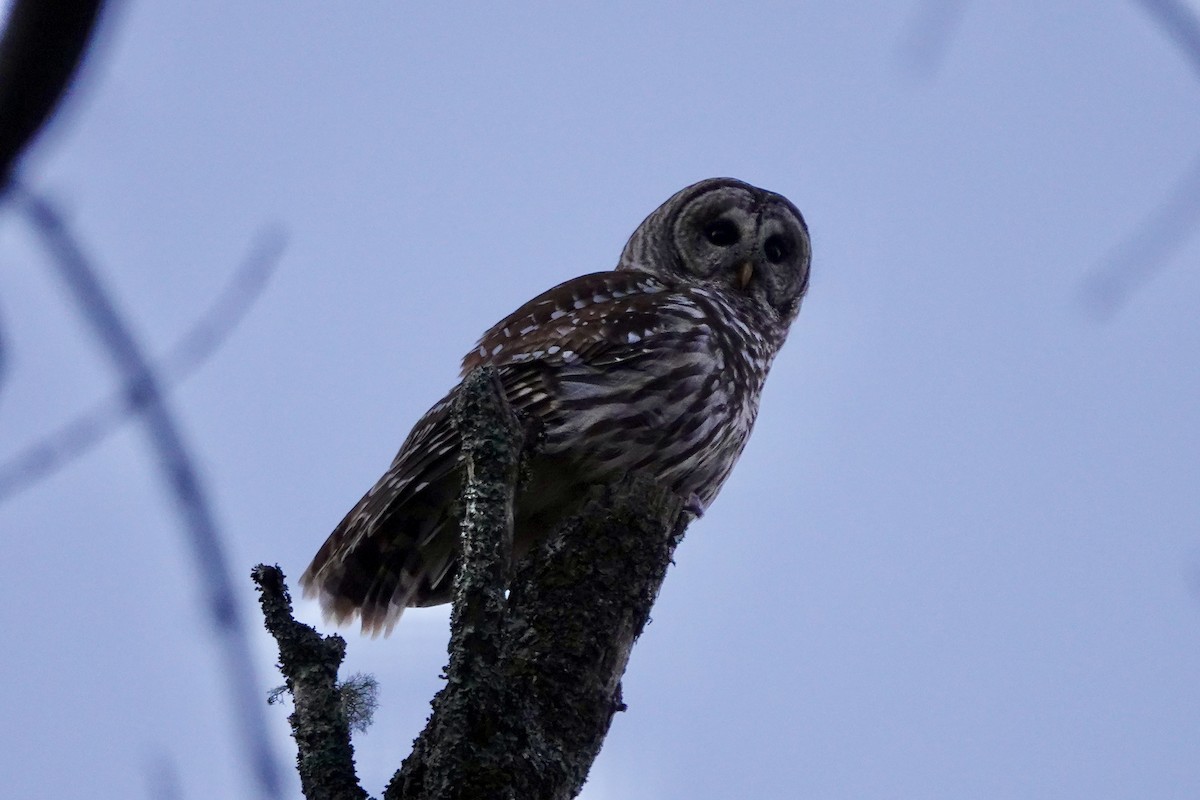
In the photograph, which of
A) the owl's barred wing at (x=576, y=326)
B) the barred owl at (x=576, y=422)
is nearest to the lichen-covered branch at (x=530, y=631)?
the barred owl at (x=576, y=422)

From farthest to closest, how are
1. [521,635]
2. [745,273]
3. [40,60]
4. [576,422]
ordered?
[745,273]
[576,422]
[521,635]
[40,60]

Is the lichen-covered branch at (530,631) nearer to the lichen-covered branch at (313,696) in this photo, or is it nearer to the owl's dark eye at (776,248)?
the lichen-covered branch at (313,696)

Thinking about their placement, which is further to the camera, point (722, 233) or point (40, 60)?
point (722, 233)

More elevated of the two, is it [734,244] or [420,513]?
[734,244]

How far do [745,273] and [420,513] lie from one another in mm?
2066

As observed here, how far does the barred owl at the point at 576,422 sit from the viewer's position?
3.49m

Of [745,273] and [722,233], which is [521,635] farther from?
[722,233]

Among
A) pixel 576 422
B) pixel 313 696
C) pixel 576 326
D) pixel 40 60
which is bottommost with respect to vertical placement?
pixel 40 60

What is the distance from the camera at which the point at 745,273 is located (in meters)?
5.13

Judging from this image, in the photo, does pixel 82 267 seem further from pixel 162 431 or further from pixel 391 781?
pixel 391 781

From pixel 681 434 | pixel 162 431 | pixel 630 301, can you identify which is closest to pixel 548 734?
pixel 162 431

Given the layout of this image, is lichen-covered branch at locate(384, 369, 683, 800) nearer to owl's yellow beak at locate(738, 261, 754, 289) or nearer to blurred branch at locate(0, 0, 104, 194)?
blurred branch at locate(0, 0, 104, 194)

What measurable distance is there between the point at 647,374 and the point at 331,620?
1.10 meters

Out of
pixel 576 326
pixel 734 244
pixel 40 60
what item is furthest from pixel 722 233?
pixel 40 60
